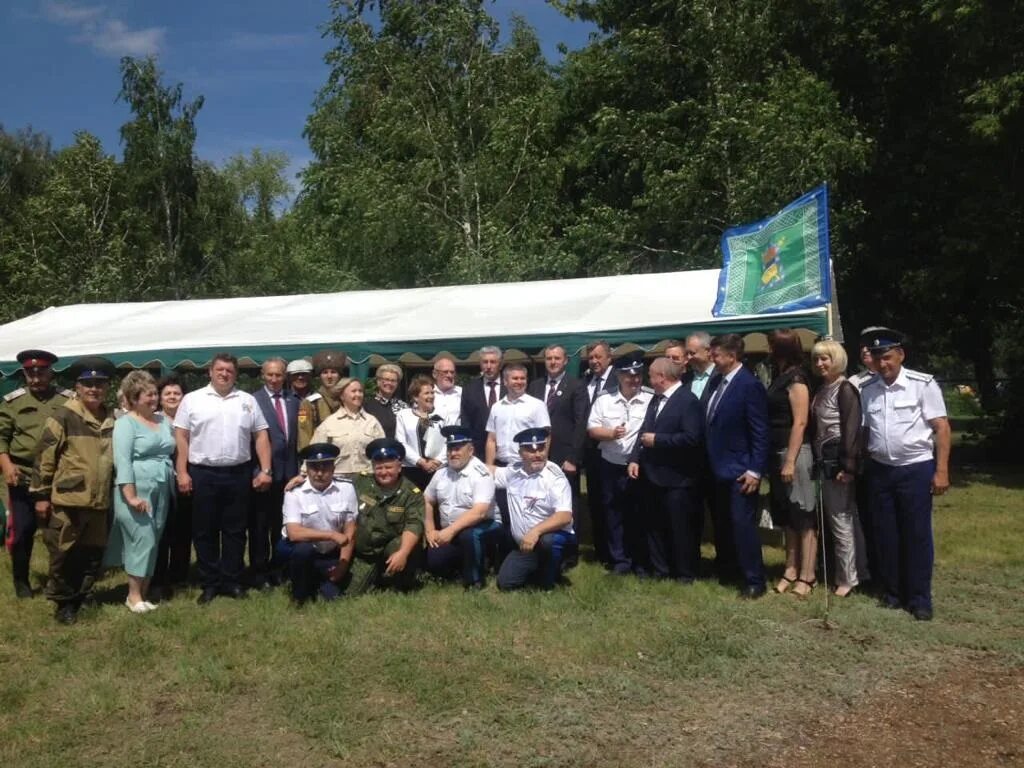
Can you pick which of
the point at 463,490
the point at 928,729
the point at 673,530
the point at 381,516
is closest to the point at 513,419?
the point at 463,490

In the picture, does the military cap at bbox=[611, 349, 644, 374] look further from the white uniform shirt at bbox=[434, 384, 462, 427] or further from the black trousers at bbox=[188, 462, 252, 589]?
the black trousers at bbox=[188, 462, 252, 589]

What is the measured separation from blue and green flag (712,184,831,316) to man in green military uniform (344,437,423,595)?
2.89 meters

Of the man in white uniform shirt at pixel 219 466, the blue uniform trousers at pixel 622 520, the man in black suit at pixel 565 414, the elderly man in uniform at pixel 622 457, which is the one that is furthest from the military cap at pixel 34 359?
the blue uniform trousers at pixel 622 520

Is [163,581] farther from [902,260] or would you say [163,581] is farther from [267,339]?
[902,260]

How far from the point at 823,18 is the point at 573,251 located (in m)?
6.89

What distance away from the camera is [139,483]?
570 centimetres

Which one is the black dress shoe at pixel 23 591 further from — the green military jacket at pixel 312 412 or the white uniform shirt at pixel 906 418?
the white uniform shirt at pixel 906 418

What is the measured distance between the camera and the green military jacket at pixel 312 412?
21.6ft

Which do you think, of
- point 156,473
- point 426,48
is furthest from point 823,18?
point 156,473

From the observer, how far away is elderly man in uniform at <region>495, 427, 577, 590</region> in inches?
234

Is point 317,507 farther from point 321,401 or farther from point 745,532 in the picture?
point 745,532

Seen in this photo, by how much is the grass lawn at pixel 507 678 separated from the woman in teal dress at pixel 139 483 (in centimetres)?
35

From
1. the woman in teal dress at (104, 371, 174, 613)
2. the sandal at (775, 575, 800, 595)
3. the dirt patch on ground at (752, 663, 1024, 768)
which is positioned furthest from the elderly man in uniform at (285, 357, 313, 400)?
the dirt patch on ground at (752, 663, 1024, 768)

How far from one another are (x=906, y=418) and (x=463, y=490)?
284cm
